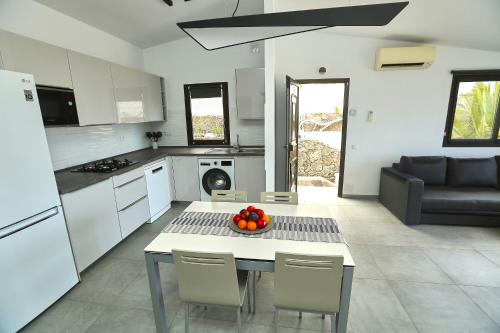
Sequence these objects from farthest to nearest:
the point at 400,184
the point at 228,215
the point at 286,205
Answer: the point at 400,184 → the point at 286,205 → the point at 228,215

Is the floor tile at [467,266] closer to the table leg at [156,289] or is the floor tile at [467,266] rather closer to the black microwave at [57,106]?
the table leg at [156,289]

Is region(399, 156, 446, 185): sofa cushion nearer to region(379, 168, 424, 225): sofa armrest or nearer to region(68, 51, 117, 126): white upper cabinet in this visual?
region(379, 168, 424, 225): sofa armrest

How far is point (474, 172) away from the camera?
3521 millimetres

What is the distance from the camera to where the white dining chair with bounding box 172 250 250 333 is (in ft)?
4.34

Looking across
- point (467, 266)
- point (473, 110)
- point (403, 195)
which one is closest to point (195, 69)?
point (403, 195)

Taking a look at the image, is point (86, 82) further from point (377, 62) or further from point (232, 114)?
point (377, 62)

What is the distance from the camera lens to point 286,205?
6.82 ft

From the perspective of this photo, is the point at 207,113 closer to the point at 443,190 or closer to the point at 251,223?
the point at 251,223

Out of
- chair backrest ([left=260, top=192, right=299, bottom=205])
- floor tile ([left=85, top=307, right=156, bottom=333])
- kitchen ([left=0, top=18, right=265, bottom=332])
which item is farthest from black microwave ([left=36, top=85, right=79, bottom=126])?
chair backrest ([left=260, top=192, right=299, bottom=205])

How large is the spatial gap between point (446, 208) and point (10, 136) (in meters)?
4.56

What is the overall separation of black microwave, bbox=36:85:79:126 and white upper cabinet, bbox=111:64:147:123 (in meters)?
0.71

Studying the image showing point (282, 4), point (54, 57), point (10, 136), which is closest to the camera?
point (10, 136)

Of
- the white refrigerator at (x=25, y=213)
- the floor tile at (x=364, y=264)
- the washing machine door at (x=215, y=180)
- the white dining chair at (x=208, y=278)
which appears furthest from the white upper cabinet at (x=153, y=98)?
the floor tile at (x=364, y=264)

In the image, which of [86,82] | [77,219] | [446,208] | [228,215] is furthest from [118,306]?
[446,208]
